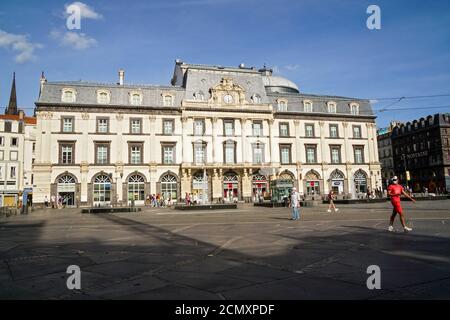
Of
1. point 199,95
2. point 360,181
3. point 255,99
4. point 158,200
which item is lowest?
→ point 158,200

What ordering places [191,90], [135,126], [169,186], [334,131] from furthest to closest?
1. [334,131]
2. [191,90]
3. [169,186]
4. [135,126]

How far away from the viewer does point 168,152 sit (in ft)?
155

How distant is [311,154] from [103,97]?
101 ft

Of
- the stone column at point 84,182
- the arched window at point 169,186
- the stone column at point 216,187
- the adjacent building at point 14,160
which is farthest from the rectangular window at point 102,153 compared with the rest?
the adjacent building at point 14,160

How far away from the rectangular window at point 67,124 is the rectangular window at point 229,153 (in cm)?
2038

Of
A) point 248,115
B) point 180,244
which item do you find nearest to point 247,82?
point 248,115

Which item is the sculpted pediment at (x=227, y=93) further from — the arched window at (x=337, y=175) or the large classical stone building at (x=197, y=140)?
the arched window at (x=337, y=175)

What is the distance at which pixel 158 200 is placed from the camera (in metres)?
44.5

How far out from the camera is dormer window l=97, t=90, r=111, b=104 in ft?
151

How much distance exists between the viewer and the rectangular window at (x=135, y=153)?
1815 inches

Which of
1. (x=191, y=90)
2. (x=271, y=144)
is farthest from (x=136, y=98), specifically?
(x=271, y=144)

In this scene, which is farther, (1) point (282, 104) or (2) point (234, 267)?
(1) point (282, 104)

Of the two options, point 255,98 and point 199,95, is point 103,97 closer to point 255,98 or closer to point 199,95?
point 199,95
